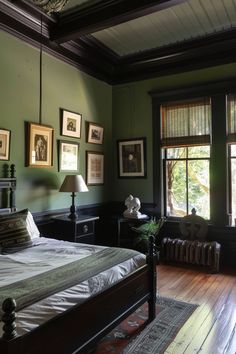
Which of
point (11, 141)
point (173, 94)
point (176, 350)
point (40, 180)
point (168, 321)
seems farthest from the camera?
point (173, 94)

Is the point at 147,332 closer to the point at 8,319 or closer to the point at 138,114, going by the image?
the point at 8,319

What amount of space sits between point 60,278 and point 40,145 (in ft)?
7.71

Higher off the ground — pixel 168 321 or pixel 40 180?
pixel 40 180

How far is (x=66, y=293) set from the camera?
1769mm

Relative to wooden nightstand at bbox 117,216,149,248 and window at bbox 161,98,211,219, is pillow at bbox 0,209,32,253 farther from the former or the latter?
window at bbox 161,98,211,219

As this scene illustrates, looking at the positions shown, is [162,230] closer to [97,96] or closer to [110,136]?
[110,136]

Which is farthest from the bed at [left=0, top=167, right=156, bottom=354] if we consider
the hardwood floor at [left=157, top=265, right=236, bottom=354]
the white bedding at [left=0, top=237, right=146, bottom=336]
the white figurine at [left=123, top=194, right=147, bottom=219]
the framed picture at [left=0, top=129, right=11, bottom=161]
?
the white figurine at [left=123, top=194, right=147, bottom=219]

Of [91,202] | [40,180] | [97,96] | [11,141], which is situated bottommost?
[91,202]

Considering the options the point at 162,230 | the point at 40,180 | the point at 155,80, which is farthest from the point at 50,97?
the point at 162,230

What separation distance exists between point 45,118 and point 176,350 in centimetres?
317

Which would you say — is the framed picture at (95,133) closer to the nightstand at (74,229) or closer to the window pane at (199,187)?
the nightstand at (74,229)

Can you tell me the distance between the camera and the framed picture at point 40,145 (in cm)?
374

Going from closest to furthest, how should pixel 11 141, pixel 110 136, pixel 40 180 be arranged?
1. pixel 11 141
2. pixel 40 180
3. pixel 110 136

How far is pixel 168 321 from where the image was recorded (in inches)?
107
